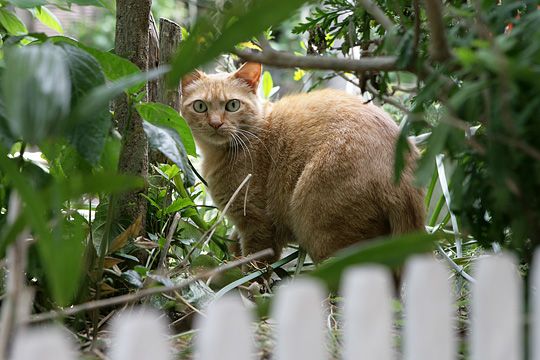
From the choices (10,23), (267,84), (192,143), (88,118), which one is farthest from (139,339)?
(267,84)

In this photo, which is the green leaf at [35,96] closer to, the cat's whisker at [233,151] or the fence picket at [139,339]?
the fence picket at [139,339]

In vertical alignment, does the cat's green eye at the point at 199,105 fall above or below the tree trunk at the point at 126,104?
above

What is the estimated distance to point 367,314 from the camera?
0.68 meters

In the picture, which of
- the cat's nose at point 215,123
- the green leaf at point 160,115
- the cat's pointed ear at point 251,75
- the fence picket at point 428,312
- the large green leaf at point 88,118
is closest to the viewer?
the fence picket at point 428,312

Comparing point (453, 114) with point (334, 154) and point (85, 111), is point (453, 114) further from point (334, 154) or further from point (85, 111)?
point (334, 154)

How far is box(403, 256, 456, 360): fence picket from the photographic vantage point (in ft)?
2.32

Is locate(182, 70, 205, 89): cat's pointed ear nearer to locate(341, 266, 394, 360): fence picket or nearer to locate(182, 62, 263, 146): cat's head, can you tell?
locate(182, 62, 263, 146): cat's head

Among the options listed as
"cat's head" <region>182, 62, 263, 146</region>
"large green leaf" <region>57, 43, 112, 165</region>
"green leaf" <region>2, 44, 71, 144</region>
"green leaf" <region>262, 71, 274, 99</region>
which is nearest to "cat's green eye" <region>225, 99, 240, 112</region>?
"cat's head" <region>182, 62, 263, 146</region>

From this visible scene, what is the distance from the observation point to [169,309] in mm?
1458

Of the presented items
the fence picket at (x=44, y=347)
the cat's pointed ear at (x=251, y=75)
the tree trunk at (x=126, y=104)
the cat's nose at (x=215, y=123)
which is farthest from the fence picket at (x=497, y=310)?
the cat's pointed ear at (x=251, y=75)

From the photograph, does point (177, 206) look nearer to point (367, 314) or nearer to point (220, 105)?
point (220, 105)

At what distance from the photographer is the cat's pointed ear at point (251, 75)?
2533 millimetres

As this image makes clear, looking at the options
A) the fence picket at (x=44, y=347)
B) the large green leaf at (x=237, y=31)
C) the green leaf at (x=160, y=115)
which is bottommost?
the fence picket at (x=44, y=347)

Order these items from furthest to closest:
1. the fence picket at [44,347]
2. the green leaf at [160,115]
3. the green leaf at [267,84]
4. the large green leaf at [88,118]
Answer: the green leaf at [267,84] < the green leaf at [160,115] < the large green leaf at [88,118] < the fence picket at [44,347]
